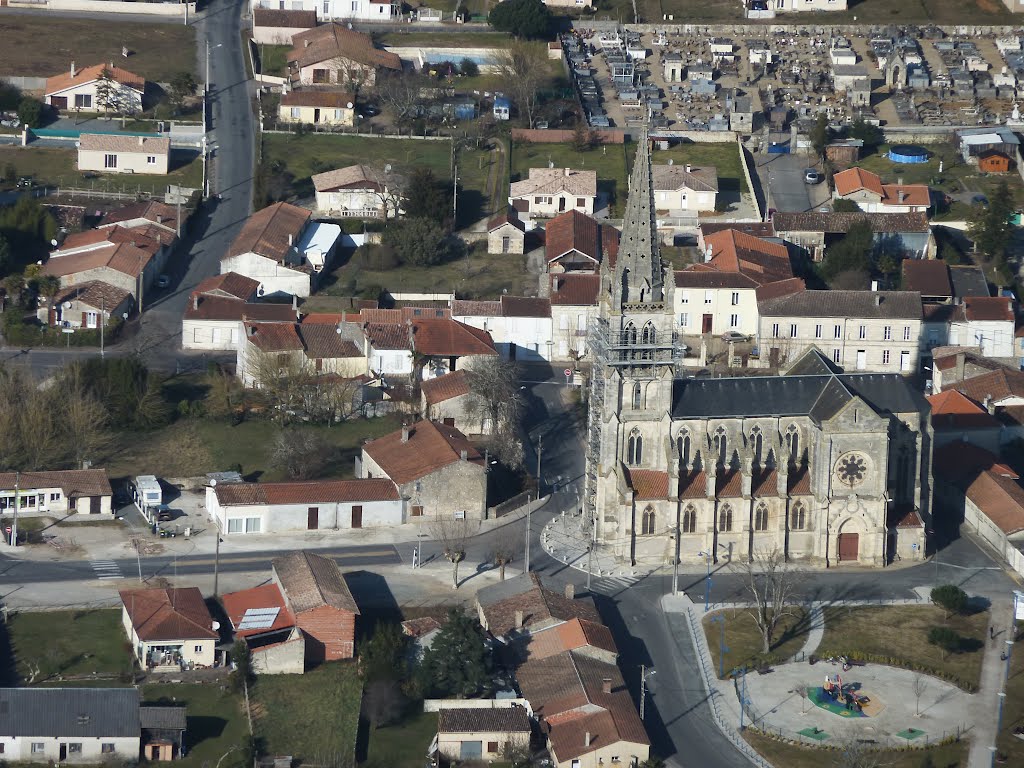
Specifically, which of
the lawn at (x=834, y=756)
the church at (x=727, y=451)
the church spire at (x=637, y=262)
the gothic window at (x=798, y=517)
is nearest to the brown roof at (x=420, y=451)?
the church at (x=727, y=451)

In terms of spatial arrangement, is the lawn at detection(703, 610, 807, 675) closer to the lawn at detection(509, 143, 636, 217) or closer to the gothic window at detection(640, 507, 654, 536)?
the gothic window at detection(640, 507, 654, 536)

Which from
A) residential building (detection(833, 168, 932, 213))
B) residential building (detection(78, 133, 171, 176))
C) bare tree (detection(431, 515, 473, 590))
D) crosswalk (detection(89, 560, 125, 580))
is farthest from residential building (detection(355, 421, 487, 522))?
residential building (detection(78, 133, 171, 176))

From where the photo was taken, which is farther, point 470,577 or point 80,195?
point 80,195

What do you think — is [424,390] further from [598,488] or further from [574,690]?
[574,690]

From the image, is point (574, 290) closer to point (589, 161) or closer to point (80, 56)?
point (589, 161)

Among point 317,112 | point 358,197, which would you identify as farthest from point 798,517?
point 317,112

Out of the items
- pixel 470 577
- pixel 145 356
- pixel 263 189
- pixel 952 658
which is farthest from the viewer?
pixel 263 189

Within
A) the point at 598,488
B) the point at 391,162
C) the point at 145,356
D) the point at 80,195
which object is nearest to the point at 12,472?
the point at 145,356

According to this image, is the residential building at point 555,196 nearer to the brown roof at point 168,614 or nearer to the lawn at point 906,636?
the lawn at point 906,636
